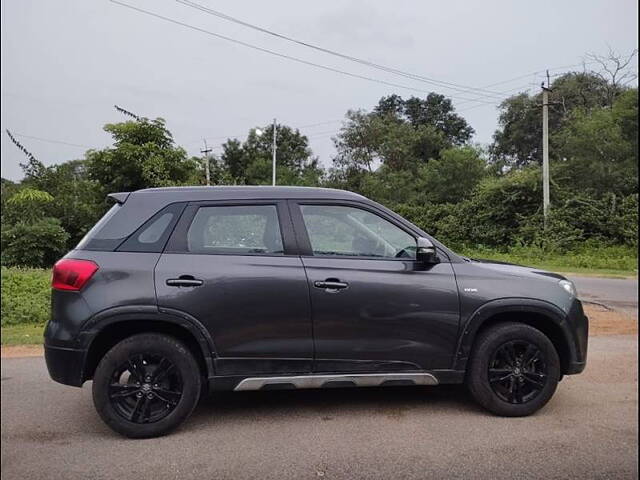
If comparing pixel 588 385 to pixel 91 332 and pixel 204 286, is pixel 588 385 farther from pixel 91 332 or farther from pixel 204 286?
pixel 91 332

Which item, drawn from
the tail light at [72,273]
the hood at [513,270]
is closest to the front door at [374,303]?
the hood at [513,270]

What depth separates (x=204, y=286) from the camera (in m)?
3.58

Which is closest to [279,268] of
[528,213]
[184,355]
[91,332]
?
[184,355]

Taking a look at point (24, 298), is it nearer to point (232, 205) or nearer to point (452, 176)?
point (232, 205)

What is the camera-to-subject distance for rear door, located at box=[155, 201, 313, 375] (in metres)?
3.57

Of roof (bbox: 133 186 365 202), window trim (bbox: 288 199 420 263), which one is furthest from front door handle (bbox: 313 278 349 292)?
roof (bbox: 133 186 365 202)

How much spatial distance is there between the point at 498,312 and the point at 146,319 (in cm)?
244

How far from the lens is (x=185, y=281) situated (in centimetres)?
357

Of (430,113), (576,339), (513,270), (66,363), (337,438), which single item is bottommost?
(337,438)

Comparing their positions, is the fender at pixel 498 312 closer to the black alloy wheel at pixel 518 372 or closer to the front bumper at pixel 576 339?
the front bumper at pixel 576 339

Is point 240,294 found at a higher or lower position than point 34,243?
lower

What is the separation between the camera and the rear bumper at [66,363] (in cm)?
349

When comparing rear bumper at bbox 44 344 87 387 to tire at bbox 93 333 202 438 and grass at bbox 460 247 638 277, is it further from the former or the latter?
grass at bbox 460 247 638 277

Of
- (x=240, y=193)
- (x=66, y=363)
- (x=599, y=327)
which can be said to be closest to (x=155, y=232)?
(x=240, y=193)
